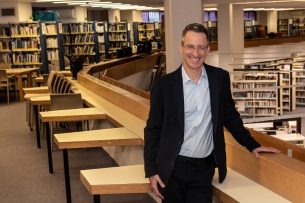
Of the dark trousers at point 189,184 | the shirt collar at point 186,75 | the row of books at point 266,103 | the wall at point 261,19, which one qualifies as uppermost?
the wall at point 261,19

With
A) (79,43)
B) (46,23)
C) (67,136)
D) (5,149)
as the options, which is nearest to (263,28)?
(79,43)

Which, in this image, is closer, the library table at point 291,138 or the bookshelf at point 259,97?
the library table at point 291,138

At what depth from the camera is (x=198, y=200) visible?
2482 mm

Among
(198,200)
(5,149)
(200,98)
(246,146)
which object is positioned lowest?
(5,149)

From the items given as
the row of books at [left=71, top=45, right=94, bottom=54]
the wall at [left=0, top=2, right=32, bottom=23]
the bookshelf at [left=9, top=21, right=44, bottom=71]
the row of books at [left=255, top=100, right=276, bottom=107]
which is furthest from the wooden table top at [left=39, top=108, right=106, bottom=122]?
the row of books at [left=71, top=45, right=94, bottom=54]

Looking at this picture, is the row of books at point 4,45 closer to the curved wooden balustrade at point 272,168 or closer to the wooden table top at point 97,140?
the wooden table top at point 97,140

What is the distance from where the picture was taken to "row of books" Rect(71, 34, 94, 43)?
16453 mm

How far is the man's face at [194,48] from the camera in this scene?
2.30 metres

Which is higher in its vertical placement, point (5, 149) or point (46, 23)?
point (46, 23)

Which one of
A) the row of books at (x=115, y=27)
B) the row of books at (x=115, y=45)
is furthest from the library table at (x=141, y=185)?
the row of books at (x=115, y=27)

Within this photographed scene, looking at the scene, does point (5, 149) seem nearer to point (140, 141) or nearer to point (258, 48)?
point (140, 141)

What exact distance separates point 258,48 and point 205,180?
16879 millimetres

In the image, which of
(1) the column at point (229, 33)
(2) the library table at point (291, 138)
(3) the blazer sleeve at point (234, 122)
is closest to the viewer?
(3) the blazer sleeve at point (234, 122)

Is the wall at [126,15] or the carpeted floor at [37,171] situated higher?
the wall at [126,15]
